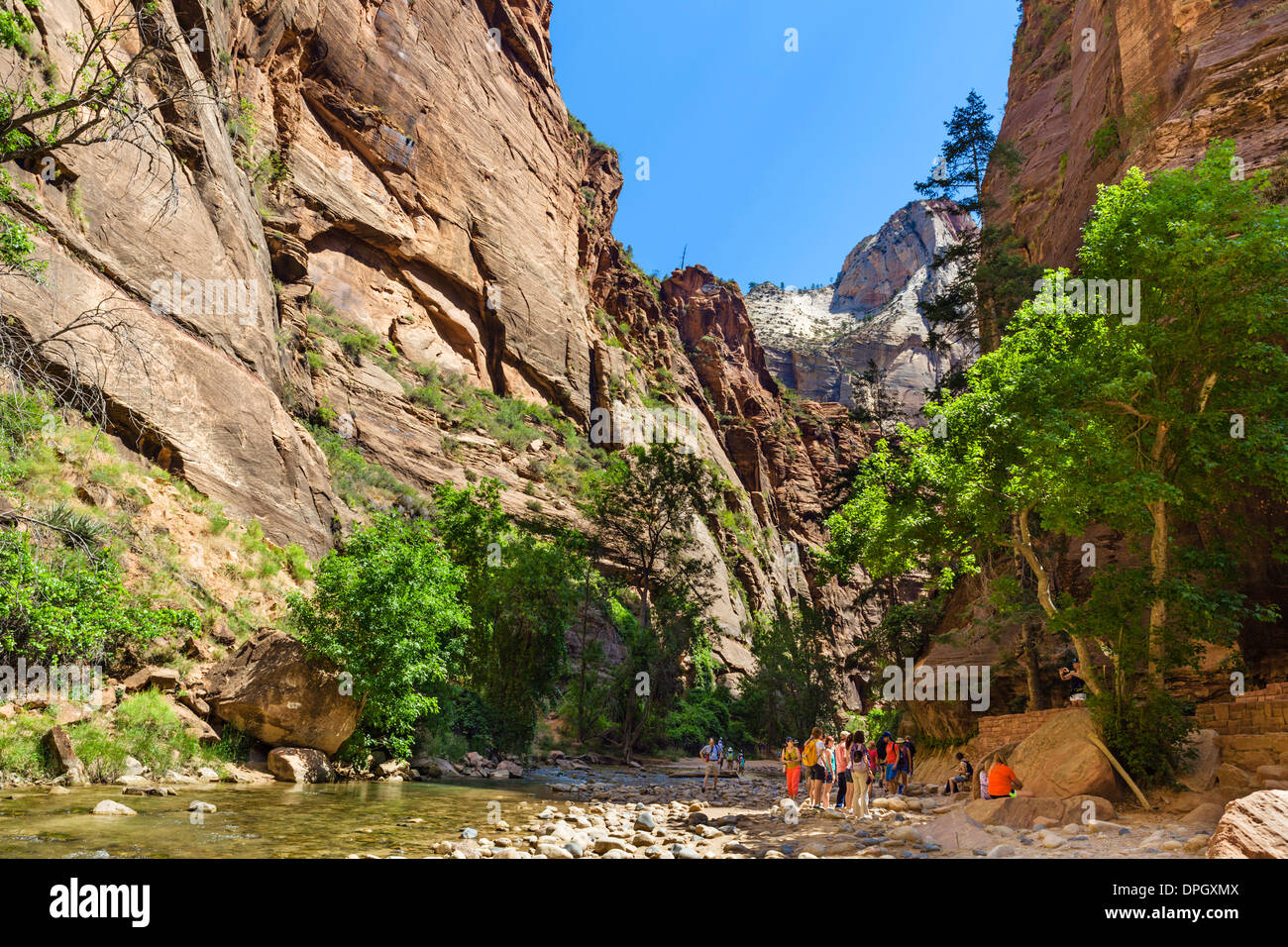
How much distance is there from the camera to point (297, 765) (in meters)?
16.9

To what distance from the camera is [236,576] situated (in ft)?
66.9

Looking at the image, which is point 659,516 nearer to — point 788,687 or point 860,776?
point 788,687

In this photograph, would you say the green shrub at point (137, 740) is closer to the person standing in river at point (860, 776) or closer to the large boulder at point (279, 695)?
the large boulder at point (279, 695)

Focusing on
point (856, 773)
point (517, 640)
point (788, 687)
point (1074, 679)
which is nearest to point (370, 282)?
point (517, 640)

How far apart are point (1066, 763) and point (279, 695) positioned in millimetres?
16795

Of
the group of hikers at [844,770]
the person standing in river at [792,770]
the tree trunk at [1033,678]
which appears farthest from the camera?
the tree trunk at [1033,678]

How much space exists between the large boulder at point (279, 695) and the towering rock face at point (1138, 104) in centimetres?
2674

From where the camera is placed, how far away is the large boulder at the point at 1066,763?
476 inches

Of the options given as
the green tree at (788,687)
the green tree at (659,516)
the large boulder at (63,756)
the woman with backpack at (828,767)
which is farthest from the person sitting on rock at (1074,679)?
the green tree at (788,687)

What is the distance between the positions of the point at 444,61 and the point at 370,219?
18.4m

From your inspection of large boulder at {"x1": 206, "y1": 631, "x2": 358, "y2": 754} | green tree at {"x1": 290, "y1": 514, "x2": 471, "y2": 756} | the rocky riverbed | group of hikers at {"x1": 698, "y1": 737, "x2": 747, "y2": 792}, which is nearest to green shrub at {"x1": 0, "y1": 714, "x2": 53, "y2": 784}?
large boulder at {"x1": 206, "y1": 631, "x2": 358, "y2": 754}

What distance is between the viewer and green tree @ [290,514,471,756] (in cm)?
1847
